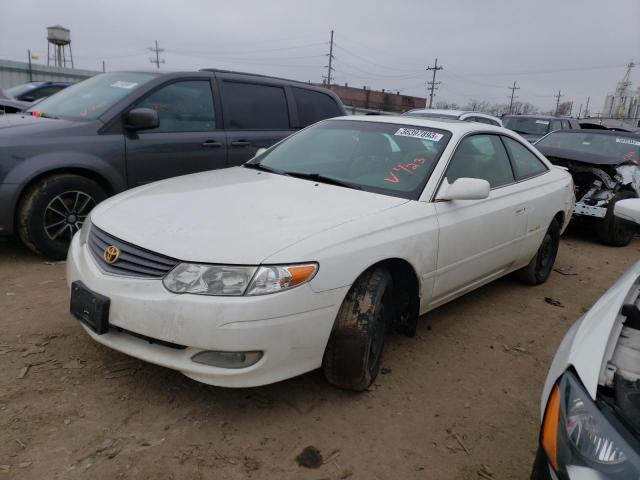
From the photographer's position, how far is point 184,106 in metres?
4.93

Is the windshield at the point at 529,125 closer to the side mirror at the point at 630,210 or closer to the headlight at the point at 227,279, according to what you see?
the side mirror at the point at 630,210

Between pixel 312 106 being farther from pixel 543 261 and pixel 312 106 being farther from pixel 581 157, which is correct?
pixel 581 157

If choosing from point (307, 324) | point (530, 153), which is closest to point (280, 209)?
point (307, 324)

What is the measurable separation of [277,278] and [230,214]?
1.87 feet

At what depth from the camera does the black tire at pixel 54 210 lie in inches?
159

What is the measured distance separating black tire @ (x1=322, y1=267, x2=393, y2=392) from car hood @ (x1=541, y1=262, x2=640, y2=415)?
0.96 m

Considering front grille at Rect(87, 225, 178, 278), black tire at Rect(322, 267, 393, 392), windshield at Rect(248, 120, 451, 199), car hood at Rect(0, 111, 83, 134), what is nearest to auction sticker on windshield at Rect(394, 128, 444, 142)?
windshield at Rect(248, 120, 451, 199)

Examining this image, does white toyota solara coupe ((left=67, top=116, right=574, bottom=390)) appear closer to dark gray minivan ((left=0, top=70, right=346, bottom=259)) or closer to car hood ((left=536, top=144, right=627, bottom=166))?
dark gray minivan ((left=0, top=70, right=346, bottom=259))

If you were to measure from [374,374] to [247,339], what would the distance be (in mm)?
926

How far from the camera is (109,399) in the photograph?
2.51 m

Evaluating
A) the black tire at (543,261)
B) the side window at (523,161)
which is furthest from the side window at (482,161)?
the black tire at (543,261)

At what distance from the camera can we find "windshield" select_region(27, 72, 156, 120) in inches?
179

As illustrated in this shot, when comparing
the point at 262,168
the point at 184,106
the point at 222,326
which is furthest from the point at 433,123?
the point at 184,106

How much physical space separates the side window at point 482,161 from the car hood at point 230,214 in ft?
2.25
